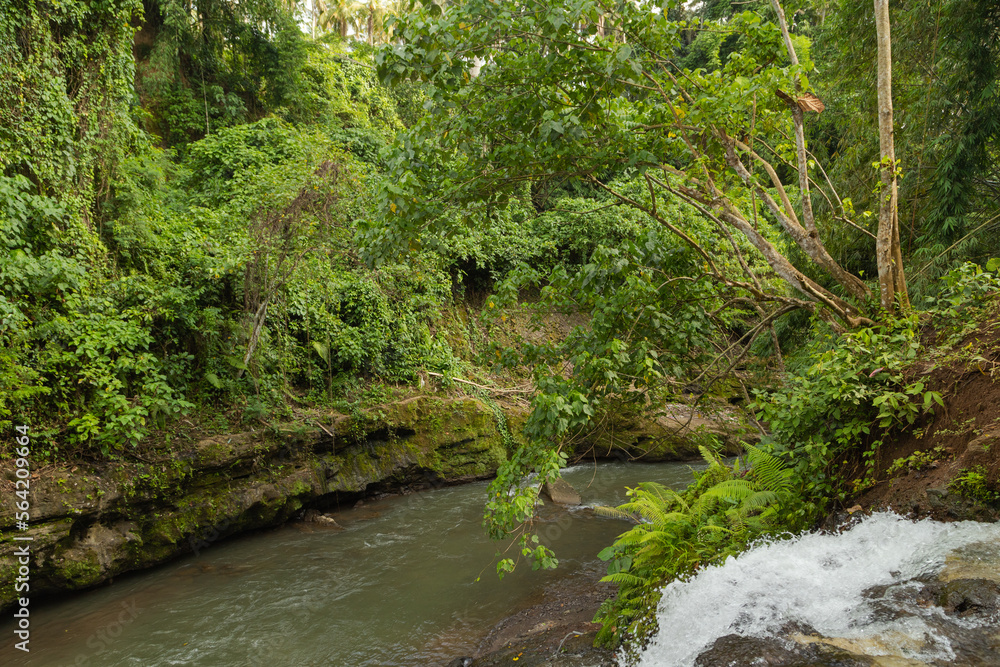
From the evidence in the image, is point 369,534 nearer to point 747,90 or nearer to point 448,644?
point 448,644

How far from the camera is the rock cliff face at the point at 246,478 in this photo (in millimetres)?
6789

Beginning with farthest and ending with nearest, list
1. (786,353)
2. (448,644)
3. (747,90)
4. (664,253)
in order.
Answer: (786,353)
(664,253)
(448,644)
(747,90)

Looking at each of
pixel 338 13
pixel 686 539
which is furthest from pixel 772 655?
pixel 338 13

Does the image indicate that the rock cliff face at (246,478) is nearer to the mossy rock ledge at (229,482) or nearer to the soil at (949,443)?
the mossy rock ledge at (229,482)

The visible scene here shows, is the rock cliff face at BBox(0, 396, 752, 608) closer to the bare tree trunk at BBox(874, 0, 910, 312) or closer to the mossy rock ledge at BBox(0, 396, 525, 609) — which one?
the mossy rock ledge at BBox(0, 396, 525, 609)

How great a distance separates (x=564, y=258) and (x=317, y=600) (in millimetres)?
5707

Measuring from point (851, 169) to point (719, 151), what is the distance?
3.96 m

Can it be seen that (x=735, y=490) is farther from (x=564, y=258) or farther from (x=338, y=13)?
(x=338, y=13)

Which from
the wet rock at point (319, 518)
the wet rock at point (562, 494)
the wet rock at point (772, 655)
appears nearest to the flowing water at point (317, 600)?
the wet rock at point (319, 518)

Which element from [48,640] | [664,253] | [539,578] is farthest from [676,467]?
[48,640]

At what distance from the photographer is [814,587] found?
4.17 meters

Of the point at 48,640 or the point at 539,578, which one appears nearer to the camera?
the point at 48,640

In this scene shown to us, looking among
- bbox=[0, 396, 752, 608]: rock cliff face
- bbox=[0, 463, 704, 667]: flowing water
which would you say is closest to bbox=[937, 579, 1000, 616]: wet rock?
bbox=[0, 396, 752, 608]: rock cliff face

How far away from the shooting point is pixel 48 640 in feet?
19.8
